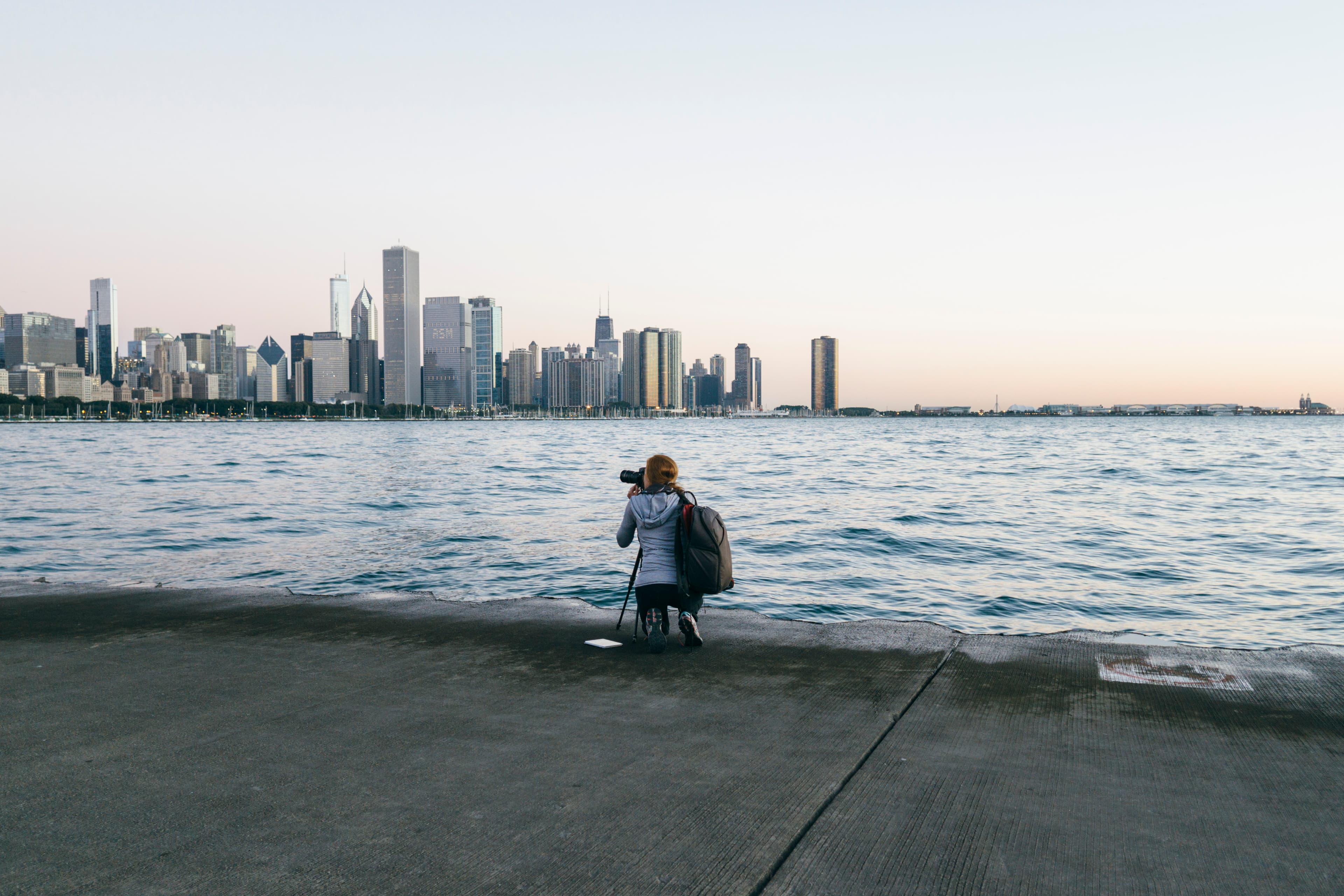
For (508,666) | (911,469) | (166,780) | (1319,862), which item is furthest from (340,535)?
(911,469)

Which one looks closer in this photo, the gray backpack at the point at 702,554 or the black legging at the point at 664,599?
the gray backpack at the point at 702,554

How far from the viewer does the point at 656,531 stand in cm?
731

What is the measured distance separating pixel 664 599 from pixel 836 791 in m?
3.09

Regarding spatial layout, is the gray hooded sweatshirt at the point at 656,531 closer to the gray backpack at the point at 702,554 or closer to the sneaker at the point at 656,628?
the gray backpack at the point at 702,554

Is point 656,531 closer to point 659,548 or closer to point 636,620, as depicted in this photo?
point 659,548

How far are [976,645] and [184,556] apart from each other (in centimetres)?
1678

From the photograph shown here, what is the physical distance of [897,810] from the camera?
393 cm

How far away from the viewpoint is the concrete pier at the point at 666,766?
135 inches

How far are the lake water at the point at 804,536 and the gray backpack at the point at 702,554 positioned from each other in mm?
1199

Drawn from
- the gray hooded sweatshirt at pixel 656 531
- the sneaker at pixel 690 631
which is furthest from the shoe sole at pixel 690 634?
Answer: the gray hooded sweatshirt at pixel 656 531

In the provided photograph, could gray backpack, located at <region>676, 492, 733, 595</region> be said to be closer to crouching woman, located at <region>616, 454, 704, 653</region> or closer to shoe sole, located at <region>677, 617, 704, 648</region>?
crouching woman, located at <region>616, 454, 704, 653</region>

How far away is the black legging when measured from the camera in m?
7.08

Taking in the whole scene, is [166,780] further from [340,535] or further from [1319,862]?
[340,535]

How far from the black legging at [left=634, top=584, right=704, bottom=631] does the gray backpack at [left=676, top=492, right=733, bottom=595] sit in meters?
0.06
